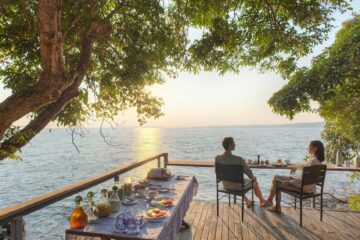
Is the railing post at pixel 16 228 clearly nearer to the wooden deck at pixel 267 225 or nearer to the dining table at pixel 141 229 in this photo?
the dining table at pixel 141 229

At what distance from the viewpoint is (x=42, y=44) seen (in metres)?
2.65

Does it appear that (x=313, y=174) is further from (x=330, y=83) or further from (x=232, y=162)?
(x=330, y=83)

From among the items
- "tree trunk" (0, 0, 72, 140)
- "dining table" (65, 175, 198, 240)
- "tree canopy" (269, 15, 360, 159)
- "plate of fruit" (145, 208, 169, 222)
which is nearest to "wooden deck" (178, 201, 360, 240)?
"dining table" (65, 175, 198, 240)

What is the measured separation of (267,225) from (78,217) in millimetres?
3187

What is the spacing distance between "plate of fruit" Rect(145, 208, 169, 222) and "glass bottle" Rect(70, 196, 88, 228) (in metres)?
0.52

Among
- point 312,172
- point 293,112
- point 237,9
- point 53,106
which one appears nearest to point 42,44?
point 53,106

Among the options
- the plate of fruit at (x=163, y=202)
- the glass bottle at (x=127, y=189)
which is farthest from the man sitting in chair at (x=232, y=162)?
the glass bottle at (x=127, y=189)

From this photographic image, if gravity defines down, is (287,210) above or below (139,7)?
below

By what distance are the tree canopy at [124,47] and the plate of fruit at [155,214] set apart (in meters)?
1.73

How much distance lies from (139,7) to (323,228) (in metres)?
4.54

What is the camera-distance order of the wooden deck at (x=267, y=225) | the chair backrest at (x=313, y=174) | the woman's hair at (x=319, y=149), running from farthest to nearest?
the woman's hair at (x=319, y=149) < the chair backrest at (x=313, y=174) < the wooden deck at (x=267, y=225)

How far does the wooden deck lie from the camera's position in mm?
3732

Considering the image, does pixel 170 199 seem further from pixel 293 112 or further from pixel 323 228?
pixel 323 228

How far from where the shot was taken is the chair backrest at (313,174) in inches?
155
